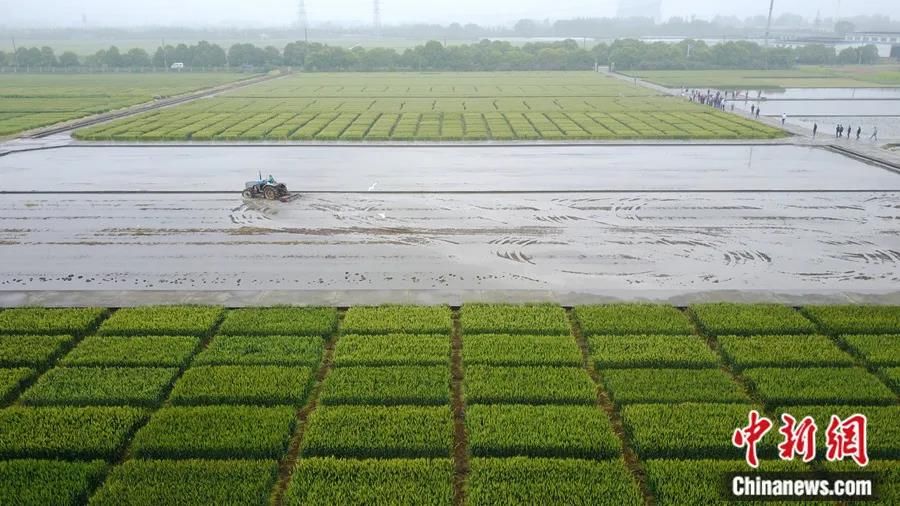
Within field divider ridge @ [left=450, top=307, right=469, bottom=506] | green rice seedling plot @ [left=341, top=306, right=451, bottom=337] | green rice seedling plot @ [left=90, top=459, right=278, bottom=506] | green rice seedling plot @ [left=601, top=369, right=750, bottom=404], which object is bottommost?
field divider ridge @ [left=450, top=307, right=469, bottom=506]

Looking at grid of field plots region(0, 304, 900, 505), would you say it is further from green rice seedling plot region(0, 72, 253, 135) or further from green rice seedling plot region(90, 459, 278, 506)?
green rice seedling plot region(0, 72, 253, 135)

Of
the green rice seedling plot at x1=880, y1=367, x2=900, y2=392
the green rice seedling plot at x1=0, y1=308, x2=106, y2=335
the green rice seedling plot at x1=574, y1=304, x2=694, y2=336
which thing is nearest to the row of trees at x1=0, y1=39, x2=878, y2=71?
the green rice seedling plot at x1=0, y1=308, x2=106, y2=335

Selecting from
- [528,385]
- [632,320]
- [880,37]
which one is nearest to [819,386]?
[632,320]

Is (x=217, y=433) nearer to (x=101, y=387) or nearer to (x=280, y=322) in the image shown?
(x=101, y=387)

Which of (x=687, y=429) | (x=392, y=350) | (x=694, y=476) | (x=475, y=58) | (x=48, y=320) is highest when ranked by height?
(x=475, y=58)

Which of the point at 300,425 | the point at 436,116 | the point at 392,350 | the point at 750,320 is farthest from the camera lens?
the point at 436,116

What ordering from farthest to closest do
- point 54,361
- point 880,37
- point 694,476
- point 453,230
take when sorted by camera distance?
point 880,37, point 453,230, point 54,361, point 694,476

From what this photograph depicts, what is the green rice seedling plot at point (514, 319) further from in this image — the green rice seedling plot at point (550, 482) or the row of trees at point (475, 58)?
the row of trees at point (475, 58)

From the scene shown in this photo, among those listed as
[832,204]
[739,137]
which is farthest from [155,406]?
[739,137]
